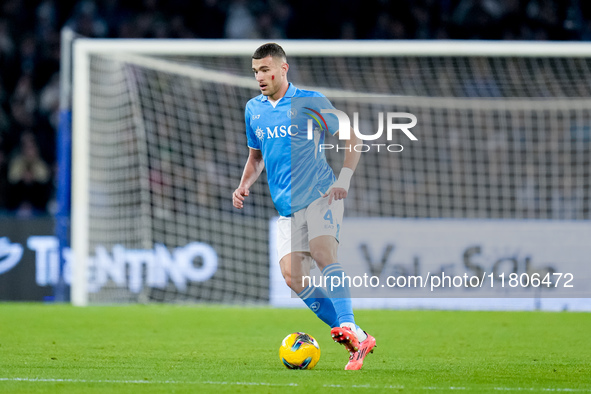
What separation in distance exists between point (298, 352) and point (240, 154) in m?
7.48

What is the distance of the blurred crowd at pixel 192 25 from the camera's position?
14.3 meters

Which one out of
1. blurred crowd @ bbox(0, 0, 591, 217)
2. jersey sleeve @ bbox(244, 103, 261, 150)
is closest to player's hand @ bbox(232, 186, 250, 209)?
jersey sleeve @ bbox(244, 103, 261, 150)

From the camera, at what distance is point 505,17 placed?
47.6 ft

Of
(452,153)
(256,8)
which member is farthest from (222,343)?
(256,8)

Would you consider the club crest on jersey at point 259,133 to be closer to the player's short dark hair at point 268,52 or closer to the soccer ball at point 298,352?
the player's short dark hair at point 268,52

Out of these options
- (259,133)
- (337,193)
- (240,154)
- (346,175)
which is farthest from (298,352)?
(240,154)

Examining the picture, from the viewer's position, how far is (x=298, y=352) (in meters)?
5.14

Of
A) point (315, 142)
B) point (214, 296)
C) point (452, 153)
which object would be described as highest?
point (315, 142)

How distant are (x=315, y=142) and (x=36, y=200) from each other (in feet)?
29.1

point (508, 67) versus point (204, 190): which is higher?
point (508, 67)

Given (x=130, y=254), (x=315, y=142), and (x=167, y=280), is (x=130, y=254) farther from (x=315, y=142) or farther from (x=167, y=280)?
(x=315, y=142)

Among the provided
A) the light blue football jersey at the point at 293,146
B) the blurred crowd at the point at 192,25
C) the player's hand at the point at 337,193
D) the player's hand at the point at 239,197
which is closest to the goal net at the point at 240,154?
the blurred crowd at the point at 192,25

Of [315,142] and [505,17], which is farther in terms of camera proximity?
[505,17]

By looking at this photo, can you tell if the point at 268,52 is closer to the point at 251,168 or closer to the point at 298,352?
the point at 251,168
